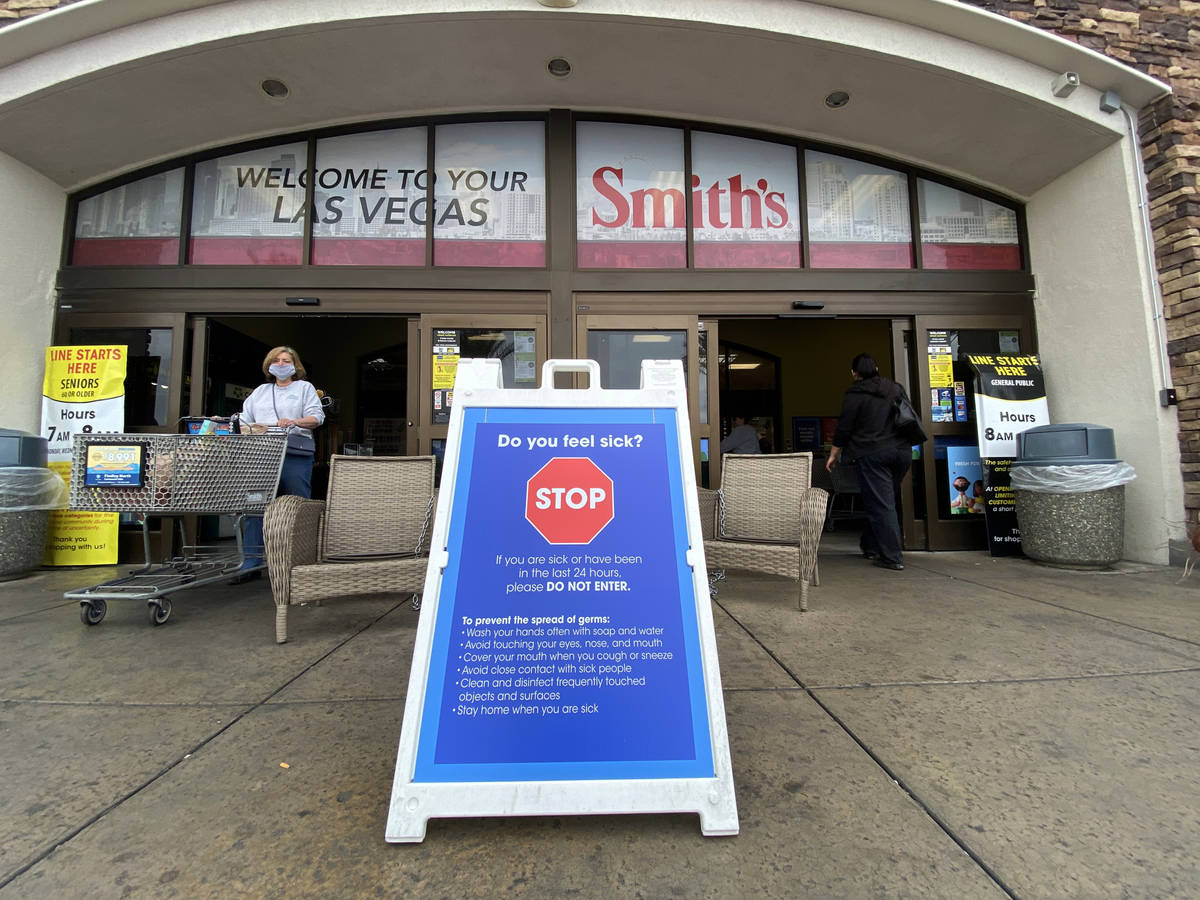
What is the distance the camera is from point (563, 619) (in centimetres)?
147

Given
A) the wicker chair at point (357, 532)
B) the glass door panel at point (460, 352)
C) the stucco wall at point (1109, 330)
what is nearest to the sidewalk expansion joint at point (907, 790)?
the wicker chair at point (357, 532)

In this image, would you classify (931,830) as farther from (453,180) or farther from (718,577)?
(453,180)

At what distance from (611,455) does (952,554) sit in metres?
5.04

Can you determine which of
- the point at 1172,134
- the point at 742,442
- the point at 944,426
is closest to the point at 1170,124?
the point at 1172,134

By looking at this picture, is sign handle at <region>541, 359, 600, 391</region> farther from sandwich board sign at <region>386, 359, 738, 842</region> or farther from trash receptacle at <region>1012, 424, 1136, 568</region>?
trash receptacle at <region>1012, 424, 1136, 568</region>

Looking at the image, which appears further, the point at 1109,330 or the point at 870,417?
the point at 1109,330

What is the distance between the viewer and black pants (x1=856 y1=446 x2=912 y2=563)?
4.64 m

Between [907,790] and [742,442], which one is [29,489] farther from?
[742,442]

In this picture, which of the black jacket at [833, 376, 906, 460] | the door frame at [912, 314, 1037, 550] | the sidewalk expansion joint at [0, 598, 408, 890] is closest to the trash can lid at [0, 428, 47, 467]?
the sidewalk expansion joint at [0, 598, 408, 890]

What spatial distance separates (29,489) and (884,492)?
22.9 ft

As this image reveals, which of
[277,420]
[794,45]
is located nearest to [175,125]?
[277,420]

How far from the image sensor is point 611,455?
5.34ft

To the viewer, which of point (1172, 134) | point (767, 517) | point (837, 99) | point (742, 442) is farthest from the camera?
point (742, 442)

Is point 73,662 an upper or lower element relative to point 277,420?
lower
